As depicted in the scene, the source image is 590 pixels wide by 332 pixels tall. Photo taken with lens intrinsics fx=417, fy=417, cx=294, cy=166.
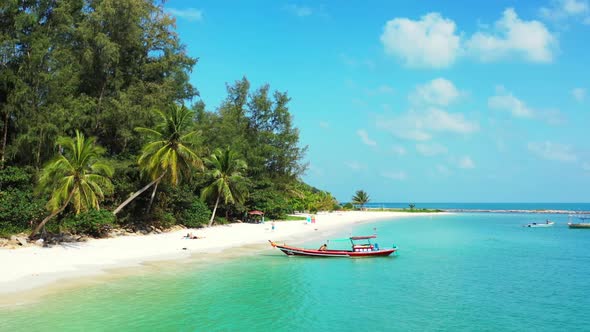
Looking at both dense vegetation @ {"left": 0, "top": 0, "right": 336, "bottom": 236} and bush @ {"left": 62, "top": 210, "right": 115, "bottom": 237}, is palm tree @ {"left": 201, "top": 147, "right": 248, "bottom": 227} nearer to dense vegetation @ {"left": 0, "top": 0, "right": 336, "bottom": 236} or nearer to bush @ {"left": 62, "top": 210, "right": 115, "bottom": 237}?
dense vegetation @ {"left": 0, "top": 0, "right": 336, "bottom": 236}

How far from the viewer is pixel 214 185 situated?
39.7 metres

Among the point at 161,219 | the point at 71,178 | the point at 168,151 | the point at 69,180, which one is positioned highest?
the point at 168,151

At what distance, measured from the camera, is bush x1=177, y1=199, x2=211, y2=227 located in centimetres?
3603

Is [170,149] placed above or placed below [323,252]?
above

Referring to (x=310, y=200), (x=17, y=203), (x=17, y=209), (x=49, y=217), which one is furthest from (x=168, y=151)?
(x=310, y=200)

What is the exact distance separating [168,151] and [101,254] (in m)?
8.51

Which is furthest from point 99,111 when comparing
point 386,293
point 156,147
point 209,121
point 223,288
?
point 386,293

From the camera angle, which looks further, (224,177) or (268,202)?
(268,202)

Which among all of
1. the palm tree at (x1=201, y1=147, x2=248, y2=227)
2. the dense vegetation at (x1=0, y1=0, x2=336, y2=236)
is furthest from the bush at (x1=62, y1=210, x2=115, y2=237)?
the palm tree at (x1=201, y1=147, x2=248, y2=227)

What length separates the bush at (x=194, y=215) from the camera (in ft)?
118

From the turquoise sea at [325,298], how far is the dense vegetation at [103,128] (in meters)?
8.06

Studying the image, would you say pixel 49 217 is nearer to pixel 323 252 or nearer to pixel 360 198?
pixel 323 252

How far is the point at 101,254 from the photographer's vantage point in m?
23.2

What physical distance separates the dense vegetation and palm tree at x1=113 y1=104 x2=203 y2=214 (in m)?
0.08
